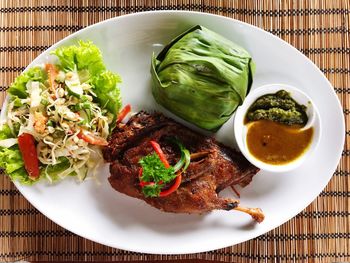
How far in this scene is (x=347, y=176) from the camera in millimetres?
3879

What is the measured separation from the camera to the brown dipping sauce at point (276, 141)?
137 inches

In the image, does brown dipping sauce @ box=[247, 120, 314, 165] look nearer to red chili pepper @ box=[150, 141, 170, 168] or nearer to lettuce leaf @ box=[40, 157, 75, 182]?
red chili pepper @ box=[150, 141, 170, 168]

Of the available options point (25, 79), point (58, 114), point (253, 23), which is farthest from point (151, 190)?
point (253, 23)

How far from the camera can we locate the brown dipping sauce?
3480 mm

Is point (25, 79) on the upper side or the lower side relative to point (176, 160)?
upper

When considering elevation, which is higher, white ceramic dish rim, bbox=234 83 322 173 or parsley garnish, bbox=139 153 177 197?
white ceramic dish rim, bbox=234 83 322 173

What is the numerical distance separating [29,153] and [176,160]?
104 cm

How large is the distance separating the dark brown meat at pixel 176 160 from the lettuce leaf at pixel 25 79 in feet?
2.17

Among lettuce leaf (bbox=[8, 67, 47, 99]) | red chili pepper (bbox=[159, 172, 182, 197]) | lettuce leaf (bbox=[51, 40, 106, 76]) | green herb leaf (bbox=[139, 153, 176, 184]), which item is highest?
lettuce leaf (bbox=[51, 40, 106, 76])

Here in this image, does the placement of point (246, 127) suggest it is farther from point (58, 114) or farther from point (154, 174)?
point (58, 114)

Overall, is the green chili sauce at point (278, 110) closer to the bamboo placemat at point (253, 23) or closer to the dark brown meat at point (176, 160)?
the dark brown meat at point (176, 160)

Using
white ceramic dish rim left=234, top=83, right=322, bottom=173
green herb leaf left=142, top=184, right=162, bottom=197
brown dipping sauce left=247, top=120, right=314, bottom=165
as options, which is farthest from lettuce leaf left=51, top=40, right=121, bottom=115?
brown dipping sauce left=247, top=120, right=314, bottom=165

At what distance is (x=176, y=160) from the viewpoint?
3416mm

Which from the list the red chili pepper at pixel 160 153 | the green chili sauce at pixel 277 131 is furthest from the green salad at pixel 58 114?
the green chili sauce at pixel 277 131
